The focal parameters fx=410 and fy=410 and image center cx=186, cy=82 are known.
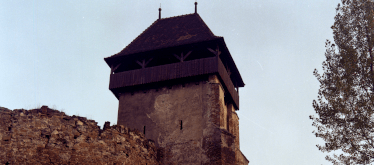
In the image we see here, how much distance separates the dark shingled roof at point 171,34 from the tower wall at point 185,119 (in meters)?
2.14

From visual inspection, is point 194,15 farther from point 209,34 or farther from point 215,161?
point 215,161

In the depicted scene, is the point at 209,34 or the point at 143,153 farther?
the point at 209,34

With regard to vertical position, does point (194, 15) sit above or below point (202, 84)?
above

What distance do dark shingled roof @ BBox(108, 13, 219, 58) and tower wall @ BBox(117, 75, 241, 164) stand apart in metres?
2.14

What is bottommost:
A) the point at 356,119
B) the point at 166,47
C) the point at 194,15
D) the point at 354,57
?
the point at 356,119

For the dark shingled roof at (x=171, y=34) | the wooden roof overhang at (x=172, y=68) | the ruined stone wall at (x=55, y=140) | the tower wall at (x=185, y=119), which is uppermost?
the dark shingled roof at (x=171, y=34)

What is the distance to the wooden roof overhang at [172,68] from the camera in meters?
18.8

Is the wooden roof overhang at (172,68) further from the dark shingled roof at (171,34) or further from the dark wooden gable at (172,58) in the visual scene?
the dark shingled roof at (171,34)

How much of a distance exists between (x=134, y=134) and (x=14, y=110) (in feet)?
15.5

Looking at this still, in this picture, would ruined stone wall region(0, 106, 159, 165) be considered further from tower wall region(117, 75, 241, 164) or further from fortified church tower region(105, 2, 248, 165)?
fortified church tower region(105, 2, 248, 165)

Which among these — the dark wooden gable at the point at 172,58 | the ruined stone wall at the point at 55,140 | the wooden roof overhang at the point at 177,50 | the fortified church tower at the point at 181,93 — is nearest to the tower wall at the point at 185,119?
the fortified church tower at the point at 181,93

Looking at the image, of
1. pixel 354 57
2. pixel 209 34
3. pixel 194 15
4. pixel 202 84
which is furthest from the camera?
pixel 194 15

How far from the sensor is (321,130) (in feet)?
47.7

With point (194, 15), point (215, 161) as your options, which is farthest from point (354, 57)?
point (194, 15)
